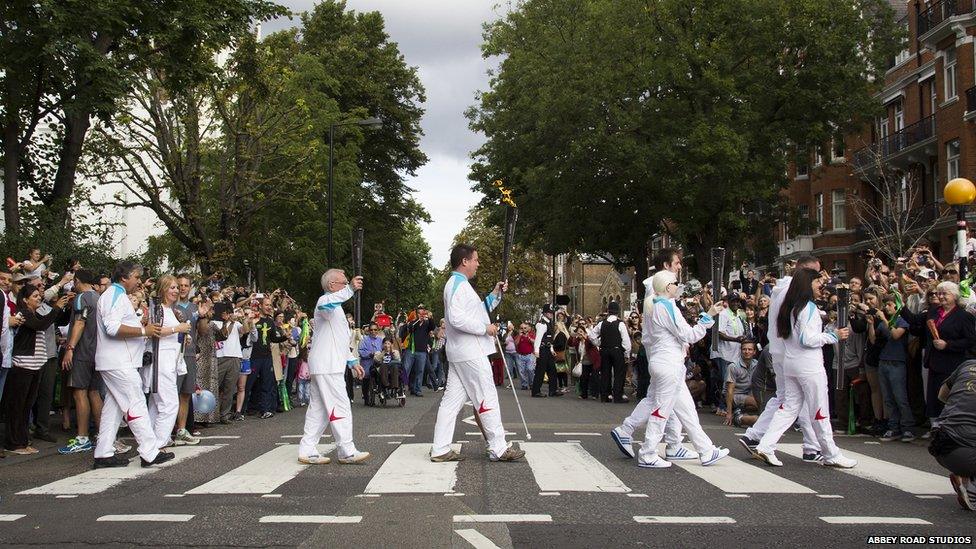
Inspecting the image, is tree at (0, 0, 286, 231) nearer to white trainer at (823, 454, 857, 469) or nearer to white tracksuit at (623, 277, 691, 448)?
white tracksuit at (623, 277, 691, 448)

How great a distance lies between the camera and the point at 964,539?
610 centimetres

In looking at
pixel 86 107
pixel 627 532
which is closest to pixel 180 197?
pixel 86 107

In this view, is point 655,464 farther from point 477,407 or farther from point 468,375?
point 468,375

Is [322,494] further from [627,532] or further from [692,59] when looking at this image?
[692,59]

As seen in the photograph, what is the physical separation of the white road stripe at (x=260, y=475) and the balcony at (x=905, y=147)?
3304 cm

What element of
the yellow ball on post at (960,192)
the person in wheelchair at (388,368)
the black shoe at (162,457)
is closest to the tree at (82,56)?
the person in wheelchair at (388,368)

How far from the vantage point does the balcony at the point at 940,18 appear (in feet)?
120

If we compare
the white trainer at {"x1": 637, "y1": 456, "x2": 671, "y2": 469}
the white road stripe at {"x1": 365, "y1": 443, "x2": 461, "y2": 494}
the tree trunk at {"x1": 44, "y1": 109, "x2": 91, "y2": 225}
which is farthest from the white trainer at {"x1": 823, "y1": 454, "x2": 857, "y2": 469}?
the tree trunk at {"x1": 44, "y1": 109, "x2": 91, "y2": 225}

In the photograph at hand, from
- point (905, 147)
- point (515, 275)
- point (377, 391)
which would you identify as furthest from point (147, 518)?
point (515, 275)

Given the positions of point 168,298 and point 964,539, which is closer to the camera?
point 964,539

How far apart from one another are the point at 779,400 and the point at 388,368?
1120 cm

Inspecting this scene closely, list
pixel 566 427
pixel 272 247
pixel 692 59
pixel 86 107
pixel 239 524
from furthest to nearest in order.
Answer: pixel 272 247
pixel 692 59
pixel 86 107
pixel 566 427
pixel 239 524

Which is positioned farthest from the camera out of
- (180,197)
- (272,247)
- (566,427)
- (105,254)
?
(272,247)

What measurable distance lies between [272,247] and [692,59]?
1652 cm
